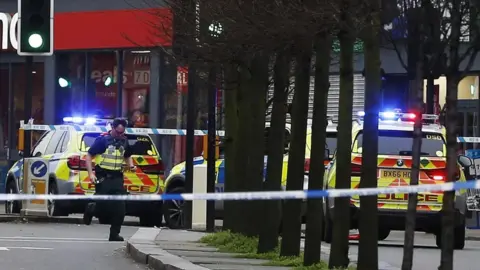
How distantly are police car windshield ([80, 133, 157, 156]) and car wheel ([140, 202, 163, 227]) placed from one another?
0.88 metres

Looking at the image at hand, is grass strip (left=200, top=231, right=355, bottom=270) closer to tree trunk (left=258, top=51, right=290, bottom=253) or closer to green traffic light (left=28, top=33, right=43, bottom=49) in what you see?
tree trunk (left=258, top=51, right=290, bottom=253)

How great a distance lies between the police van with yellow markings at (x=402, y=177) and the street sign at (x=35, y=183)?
17.7ft

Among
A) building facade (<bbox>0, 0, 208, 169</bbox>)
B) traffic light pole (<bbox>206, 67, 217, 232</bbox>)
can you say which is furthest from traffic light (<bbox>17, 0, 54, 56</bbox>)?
building facade (<bbox>0, 0, 208, 169</bbox>)

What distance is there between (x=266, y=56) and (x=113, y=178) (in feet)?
11.4

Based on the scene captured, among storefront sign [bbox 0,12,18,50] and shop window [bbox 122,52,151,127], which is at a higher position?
storefront sign [bbox 0,12,18,50]

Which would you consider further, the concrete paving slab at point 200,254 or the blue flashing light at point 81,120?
the blue flashing light at point 81,120

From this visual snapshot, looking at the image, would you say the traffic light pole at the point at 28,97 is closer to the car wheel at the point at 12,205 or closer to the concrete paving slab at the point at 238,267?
the car wheel at the point at 12,205

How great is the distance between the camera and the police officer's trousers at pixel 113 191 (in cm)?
1588

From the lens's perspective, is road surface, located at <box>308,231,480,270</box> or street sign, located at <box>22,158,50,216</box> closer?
road surface, located at <box>308,231,480,270</box>

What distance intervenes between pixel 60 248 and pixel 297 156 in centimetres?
396

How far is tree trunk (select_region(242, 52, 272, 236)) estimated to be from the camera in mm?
13812

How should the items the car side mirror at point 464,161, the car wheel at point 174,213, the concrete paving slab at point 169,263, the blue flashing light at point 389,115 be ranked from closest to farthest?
the concrete paving slab at point 169,263
the car side mirror at point 464,161
the blue flashing light at point 389,115
the car wheel at point 174,213

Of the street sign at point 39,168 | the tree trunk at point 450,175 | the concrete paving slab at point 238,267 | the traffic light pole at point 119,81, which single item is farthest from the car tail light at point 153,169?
the tree trunk at point 450,175

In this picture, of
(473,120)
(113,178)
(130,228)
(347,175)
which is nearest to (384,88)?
(473,120)
